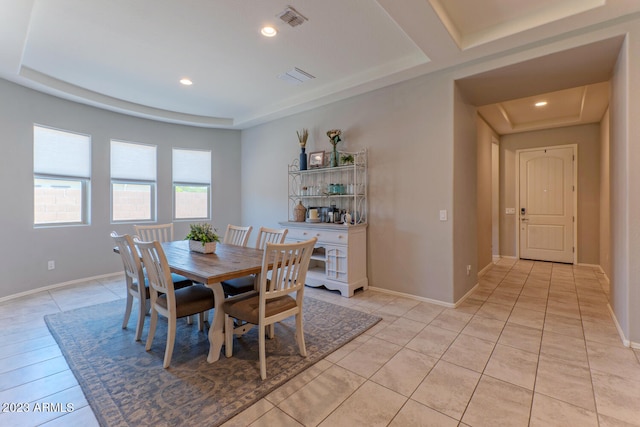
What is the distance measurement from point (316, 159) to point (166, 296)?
286cm

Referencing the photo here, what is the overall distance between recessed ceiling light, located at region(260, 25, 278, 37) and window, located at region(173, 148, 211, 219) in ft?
11.5

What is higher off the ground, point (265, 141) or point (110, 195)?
point (265, 141)

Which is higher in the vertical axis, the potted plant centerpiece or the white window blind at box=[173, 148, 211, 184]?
the white window blind at box=[173, 148, 211, 184]

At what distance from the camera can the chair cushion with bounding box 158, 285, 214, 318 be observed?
2266 mm

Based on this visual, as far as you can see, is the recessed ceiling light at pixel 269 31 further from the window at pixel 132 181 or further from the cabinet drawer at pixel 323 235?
the window at pixel 132 181

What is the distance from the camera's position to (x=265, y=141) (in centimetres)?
548

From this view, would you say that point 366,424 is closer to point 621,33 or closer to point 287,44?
point 287,44

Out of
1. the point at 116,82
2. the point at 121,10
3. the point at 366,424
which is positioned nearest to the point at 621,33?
the point at 366,424

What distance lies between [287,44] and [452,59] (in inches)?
68.5

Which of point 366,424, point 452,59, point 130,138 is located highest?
point 452,59

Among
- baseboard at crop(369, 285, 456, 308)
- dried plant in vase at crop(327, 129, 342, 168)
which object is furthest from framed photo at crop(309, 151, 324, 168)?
baseboard at crop(369, 285, 456, 308)

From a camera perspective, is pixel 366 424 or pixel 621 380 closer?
pixel 366 424

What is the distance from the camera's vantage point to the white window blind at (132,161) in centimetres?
479

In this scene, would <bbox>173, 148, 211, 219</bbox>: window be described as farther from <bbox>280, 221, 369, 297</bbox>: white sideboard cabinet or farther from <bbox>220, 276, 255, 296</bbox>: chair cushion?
<bbox>220, 276, 255, 296</bbox>: chair cushion
